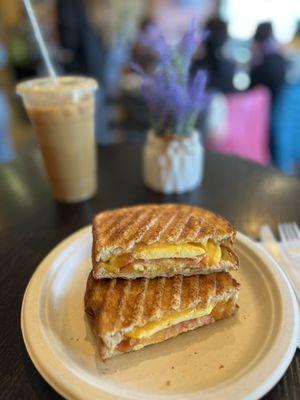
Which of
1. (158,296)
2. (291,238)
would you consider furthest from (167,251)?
(291,238)

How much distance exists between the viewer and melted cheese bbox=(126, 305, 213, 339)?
0.76m

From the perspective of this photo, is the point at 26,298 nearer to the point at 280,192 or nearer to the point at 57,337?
the point at 57,337

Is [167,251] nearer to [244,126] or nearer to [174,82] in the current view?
[174,82]

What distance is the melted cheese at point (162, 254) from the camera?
34.5 inches

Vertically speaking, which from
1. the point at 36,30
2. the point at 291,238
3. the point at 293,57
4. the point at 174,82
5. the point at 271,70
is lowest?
the point at 293,57

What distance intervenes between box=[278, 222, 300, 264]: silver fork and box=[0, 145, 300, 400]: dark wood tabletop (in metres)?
0.05

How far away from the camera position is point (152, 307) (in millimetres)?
786

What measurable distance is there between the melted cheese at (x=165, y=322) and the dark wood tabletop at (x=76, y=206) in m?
0.20

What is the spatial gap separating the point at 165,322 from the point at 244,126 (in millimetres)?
2179

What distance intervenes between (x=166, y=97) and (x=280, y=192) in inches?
23.6

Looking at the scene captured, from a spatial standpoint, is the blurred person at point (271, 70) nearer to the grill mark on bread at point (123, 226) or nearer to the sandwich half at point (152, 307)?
the grill mark on bread at point (123, 226)

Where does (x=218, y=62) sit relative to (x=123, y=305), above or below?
below

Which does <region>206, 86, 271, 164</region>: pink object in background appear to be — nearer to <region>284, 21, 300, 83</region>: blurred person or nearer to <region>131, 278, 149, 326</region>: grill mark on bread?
<region>284, 21, 300, 83</region>: blurred person

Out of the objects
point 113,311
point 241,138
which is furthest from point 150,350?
point 241,138
